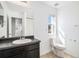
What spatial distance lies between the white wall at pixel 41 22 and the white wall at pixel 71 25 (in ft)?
2.09

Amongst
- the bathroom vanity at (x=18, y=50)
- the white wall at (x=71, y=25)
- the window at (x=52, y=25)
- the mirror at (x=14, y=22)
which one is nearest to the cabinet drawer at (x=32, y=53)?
the bathroom vanity at (x=18, y=50)

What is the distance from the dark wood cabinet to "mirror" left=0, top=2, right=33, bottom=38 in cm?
57

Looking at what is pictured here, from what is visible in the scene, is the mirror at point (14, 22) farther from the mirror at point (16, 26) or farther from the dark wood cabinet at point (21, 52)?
the dark wood cabinet at point (21, 52)

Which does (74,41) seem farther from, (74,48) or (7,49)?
(7,49)

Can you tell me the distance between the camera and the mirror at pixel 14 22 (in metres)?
2.00

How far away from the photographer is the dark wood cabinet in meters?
1.53

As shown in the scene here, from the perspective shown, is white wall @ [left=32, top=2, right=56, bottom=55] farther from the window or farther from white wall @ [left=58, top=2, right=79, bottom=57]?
white wall @ [left=58, top=2, right=79, bottom=57]

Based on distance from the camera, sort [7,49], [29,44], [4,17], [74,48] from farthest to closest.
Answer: [74,48]
[4,17]
[29,44]
[7,49]

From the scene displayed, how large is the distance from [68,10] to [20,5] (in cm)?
203

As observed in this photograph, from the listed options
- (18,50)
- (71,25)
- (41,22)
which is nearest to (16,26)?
(18,50)

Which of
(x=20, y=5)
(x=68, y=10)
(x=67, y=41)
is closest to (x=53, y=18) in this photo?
(x=68, y=10)

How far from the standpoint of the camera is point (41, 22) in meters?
3.20

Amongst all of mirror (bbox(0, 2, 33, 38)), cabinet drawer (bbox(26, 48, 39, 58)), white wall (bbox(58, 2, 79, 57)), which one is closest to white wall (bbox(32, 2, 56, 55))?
mirror (bbox(0, 2, 33, 38))

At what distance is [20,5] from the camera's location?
7.72 feet
